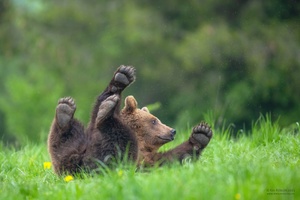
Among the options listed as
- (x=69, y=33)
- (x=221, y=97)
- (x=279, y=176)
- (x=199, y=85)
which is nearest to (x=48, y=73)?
(x=69, y=33)

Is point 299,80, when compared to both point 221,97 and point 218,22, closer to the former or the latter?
point 221,97

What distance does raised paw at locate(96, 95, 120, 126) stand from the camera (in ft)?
22.7

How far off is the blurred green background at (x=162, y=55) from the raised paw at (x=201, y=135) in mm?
13315

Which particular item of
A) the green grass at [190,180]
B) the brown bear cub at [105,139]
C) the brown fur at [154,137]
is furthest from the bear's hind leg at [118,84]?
the green grass at [190,180]

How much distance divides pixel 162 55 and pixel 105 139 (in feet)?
68.2

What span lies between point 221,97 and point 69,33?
9.31m

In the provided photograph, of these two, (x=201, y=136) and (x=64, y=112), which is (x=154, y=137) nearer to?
(x=201, y=136)

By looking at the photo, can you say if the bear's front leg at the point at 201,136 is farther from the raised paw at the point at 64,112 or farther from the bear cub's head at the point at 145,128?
the raised paw at the point at 64,112

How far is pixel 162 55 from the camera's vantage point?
27734 mm

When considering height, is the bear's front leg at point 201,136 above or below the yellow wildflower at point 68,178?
above

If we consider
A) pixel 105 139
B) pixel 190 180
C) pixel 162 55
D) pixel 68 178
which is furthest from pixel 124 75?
pixel 162 55

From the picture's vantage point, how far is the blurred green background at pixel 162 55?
23484 mm

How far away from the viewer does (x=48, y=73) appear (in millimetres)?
30297

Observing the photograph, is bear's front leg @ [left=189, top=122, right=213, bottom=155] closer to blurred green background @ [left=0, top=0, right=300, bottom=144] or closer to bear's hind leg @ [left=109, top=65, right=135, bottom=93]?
bear's hind leg @ [left=109, top=65, right=135, bottom=93]
